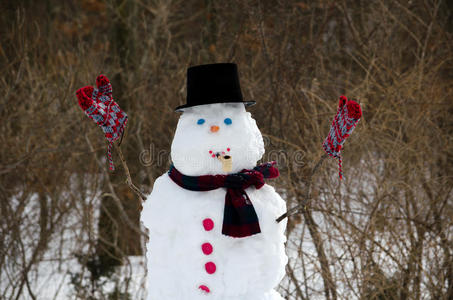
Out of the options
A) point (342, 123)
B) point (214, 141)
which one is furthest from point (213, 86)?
point (342, 123)

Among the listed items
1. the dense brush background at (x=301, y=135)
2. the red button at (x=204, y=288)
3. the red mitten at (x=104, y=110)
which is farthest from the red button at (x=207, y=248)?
the dense brush background at (x=301, y=135)

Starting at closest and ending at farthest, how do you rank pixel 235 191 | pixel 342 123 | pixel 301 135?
pixel 342 123, pixel 235 191, pixel 301 135

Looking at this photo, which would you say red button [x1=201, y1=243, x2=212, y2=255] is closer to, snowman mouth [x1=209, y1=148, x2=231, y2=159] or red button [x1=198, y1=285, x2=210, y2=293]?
red button [x1=198, y1=285, x2=210, y2=293]

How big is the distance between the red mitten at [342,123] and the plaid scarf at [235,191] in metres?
0.34

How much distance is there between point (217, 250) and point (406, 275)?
2.25m

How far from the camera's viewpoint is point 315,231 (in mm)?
3676

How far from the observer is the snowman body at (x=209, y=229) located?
202 centimetres

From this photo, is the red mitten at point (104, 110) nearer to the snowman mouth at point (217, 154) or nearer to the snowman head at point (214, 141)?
the snowman head at point (214, 141)

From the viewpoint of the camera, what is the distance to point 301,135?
429 centimetres

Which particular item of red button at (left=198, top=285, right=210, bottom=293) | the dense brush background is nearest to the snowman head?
red button at (left=198, top=285, right=210, bottom=293)

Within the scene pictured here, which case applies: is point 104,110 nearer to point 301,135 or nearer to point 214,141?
point 214,141

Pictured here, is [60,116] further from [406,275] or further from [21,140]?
[406,275]

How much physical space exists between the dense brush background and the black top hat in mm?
1357

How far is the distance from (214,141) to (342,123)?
0.55 m
